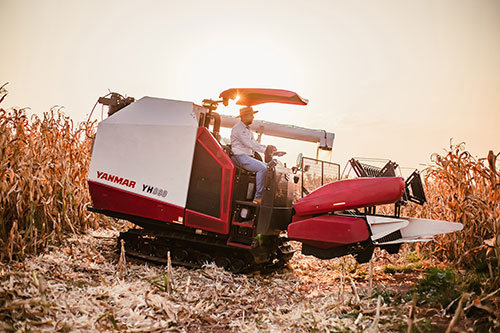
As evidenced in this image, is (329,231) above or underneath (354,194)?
underneath

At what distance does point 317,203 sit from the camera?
213 inches

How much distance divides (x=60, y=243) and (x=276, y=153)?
3.89 meters

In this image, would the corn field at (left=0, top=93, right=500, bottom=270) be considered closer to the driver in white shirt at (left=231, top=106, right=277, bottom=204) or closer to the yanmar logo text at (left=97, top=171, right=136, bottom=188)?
the yanmar logo text at (left=97, top=171, right=136, bottom=188)

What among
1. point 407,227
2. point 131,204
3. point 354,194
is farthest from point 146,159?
point 407,227

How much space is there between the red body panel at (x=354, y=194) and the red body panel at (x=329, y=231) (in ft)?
0.55

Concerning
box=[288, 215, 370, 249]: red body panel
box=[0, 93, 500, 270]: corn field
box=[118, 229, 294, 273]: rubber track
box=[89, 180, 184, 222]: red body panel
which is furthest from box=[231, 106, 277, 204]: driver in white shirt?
box=[0, 93, 500, 270]: corn field

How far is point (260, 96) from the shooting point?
19.8 ft

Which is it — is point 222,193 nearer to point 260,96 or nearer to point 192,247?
point 192,247

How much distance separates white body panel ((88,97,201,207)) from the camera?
5.93m

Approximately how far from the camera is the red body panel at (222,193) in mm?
5719

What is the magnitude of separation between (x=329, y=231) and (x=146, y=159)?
3154 mm

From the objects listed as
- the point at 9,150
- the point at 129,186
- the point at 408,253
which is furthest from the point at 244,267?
the point at 9,150

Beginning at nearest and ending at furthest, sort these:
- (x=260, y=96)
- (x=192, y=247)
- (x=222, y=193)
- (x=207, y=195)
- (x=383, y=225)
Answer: (x=383, y=225) < (x=222, y=193) < (x=207, y=195) < (x=260, y=96) < (x=192, y=247)

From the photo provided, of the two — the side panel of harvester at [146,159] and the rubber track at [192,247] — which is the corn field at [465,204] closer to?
the rubber track at [192,247]
